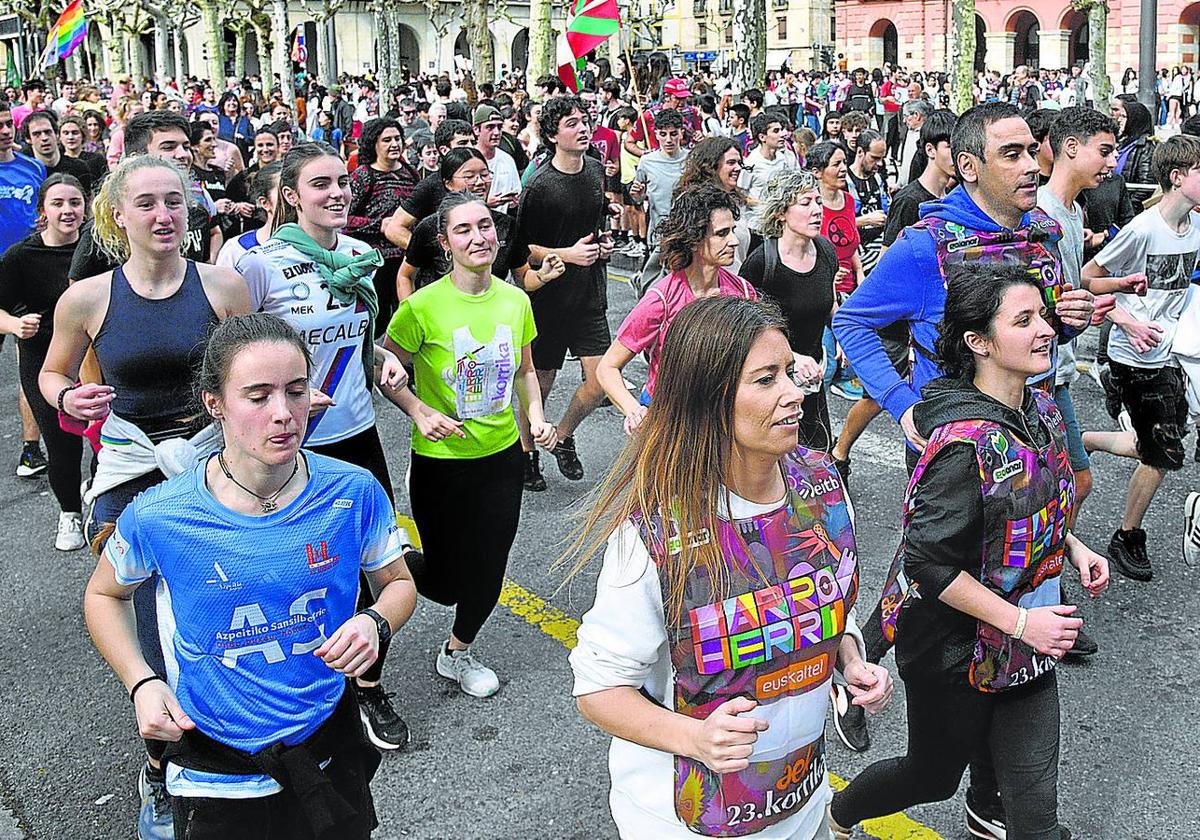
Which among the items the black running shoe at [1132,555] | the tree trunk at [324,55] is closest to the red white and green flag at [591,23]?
the black running shoe at [1132,555]

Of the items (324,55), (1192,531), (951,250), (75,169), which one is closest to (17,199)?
(75,169)

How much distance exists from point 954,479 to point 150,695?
6.14 ft

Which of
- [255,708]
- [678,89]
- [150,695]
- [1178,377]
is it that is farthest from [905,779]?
[678,89]

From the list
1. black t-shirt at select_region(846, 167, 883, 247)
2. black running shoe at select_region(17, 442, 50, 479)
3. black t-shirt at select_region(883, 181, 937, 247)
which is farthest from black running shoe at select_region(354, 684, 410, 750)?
black t-shirt at select_region(846, 167, 883, 247)

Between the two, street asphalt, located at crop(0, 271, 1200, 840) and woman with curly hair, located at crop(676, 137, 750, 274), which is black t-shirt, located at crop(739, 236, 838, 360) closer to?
street asphalt, located at crop(0, 271, 1200, 840)

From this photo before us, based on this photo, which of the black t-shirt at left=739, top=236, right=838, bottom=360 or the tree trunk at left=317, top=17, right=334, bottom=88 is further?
the tree trunk at left=317, top=17, right=334, bottom=88

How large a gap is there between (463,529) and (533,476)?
2478mm

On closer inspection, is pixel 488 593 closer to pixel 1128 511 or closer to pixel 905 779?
pixel 905 779

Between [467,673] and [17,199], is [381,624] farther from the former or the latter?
[17,199]

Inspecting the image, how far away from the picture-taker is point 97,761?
14.8 feet

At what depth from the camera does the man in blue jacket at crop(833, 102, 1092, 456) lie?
15.0ft

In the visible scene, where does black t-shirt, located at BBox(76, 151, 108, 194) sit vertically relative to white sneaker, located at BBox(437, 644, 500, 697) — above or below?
above

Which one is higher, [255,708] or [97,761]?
[255,708]

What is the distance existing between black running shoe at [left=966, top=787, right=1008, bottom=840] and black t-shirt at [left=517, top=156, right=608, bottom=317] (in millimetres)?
4606
